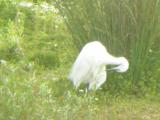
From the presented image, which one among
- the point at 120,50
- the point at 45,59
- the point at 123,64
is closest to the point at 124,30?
the point at 120,50

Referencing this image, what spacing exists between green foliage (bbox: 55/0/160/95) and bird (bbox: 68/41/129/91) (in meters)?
0.17

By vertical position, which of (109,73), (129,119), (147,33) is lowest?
(129,119)

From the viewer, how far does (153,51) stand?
5.94 m

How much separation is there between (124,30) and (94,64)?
1.58ft

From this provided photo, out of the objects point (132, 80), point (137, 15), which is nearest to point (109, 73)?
point (132, 80)

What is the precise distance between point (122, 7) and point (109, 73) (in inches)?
25.4

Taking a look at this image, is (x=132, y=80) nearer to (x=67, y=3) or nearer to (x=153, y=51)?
(x=153, y=51)

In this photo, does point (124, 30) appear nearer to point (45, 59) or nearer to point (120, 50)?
point (120, 50)

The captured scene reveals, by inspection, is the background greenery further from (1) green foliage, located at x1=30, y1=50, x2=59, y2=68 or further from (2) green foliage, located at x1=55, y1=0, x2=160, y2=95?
(1) green foliage, located at x1=30, y1=50, x2=59, y2=68

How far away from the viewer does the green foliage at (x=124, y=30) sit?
5.66m

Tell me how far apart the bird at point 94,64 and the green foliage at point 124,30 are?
0.55ft

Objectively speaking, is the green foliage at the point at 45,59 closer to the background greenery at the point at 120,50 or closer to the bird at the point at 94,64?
the background greenery at the point at 120,50

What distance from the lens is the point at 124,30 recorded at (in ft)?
18.9

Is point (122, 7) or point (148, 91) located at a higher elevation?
point (122, 7)
